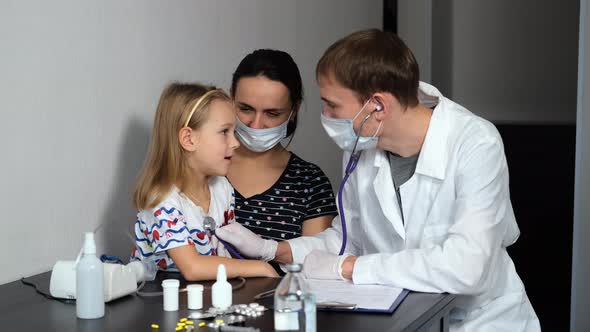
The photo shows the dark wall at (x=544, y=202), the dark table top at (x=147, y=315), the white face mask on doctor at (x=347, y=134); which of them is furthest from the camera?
the dark wall at (x=544, y=202)

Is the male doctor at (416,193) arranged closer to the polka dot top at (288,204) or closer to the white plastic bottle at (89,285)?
the polka dot top at (288,204)

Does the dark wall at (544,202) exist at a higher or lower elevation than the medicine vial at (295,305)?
lower

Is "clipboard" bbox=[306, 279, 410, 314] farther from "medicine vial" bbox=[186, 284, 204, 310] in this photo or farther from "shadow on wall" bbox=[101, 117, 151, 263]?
"shadow on wall" bbox=[101, 117, 151, 263]

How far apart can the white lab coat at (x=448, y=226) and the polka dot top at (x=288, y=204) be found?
100mm

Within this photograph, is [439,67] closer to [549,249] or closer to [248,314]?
[549,249]

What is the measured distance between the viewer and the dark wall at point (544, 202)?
168 inches

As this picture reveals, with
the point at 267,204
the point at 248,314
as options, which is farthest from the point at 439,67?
the point at 248,314

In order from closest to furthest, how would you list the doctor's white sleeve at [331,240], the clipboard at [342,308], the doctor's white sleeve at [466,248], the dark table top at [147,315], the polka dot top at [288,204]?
the dark table top at [147,315] → the clipboard at [342,308] → the doctor's white sleeve at [466,248] → the doctor's white sleeve at [331,240] → the polka dot top at [288,204]

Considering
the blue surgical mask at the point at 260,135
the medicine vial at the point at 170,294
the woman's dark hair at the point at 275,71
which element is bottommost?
the medicine vial at the point at 170,294

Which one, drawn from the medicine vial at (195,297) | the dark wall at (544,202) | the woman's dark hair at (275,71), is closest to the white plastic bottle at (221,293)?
the medicine vial at (195,297)

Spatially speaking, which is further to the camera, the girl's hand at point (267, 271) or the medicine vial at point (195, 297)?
the girl's hand at point (267, 271)

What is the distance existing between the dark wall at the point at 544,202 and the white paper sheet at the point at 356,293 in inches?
101

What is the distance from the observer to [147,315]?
1.66m

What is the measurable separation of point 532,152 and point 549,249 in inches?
19.4
